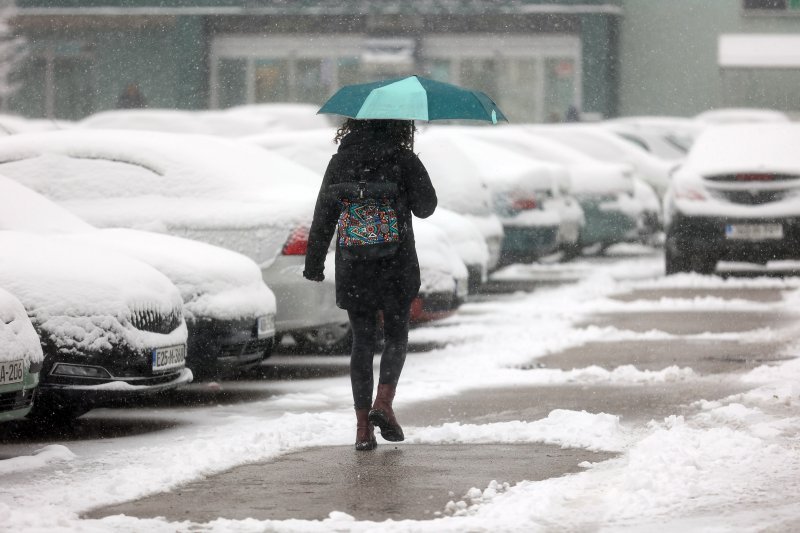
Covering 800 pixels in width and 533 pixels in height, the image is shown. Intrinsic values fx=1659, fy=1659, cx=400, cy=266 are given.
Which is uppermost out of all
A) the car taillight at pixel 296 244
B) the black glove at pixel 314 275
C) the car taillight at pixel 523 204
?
the black glove at pixel 314 275

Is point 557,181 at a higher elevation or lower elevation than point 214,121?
higher

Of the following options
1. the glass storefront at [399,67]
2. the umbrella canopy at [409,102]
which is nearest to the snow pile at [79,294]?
the umbrella canopy at [409,102]

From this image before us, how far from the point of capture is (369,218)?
738 centimetres

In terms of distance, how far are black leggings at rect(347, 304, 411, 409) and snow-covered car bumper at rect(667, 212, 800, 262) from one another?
364 inches

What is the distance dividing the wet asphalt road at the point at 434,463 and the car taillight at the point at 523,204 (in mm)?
5314

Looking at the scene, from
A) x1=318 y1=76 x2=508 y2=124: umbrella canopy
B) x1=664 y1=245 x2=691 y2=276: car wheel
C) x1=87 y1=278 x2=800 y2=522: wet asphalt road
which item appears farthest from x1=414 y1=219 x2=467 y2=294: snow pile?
x1=664 y1=245 x2=691 y2=276: car wheel

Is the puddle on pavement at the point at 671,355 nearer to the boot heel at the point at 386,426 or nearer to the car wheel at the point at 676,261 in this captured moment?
the boot heel at the point at 386,426

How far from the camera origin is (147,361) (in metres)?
8.11

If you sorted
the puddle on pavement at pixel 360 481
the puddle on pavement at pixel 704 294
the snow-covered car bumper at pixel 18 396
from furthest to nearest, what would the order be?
the puddle on pavement at pixel 704 294 → the snow-covered car bumper at pixel 18 396 → the puddle on pavement at pixel 360 481

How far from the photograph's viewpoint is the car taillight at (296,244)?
1032 cm

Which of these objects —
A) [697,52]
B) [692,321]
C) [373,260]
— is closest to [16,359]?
[373,260]

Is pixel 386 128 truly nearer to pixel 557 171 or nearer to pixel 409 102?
pixel 409 102

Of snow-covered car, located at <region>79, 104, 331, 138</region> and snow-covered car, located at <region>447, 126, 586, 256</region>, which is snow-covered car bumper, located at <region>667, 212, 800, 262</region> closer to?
snow-covered car, located at <region>447, 126, 586, 256</region>

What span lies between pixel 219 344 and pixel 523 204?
25.1ft
